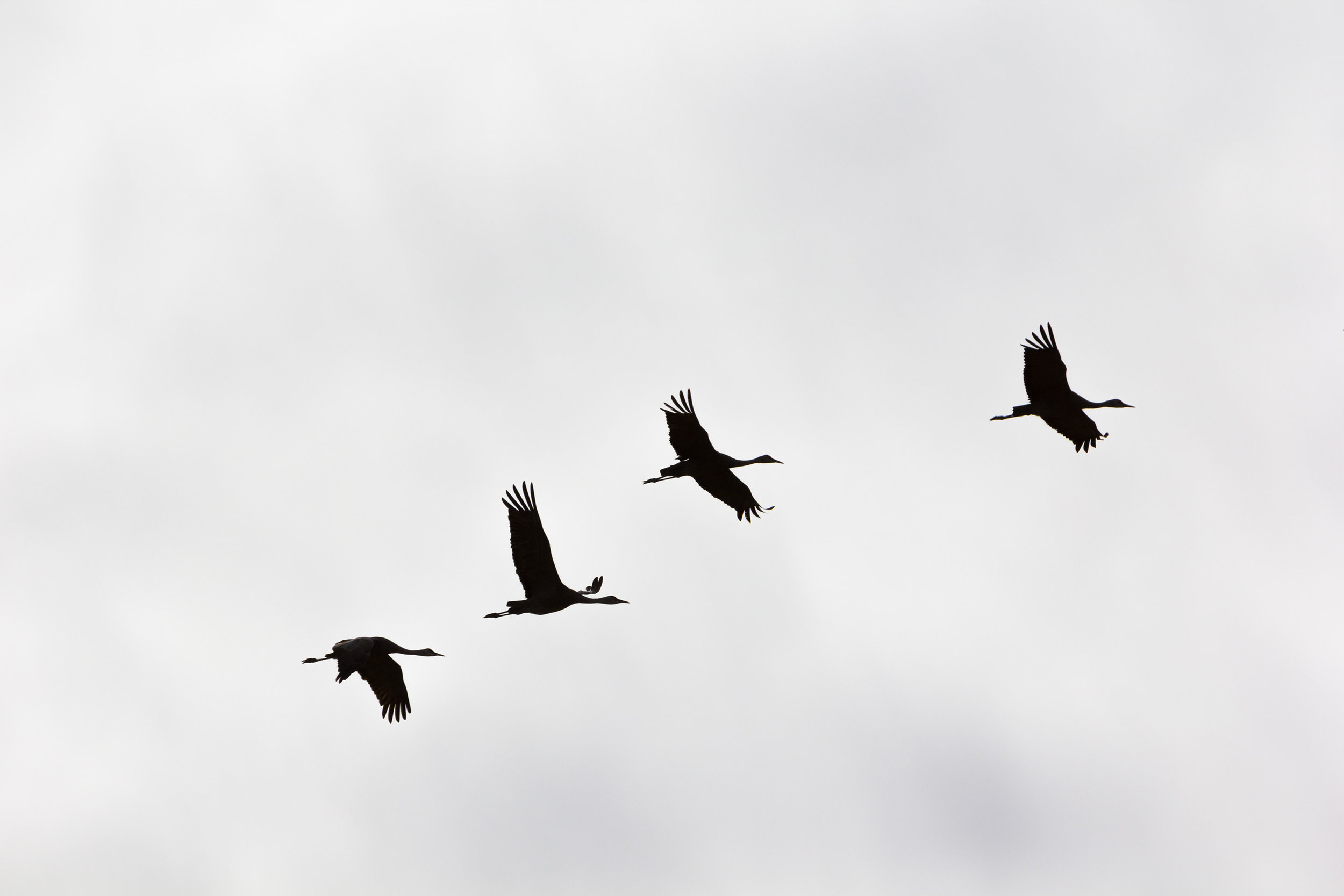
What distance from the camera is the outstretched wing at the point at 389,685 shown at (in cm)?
2780

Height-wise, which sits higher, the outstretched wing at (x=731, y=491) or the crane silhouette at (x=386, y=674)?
the outstretched wing at (x=731, y=491)

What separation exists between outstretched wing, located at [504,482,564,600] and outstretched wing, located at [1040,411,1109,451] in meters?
11.7

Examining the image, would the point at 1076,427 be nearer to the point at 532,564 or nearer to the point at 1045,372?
the point at 1045,372

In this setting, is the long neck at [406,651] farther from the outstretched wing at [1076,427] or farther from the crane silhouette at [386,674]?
the outstretched wing at [1076,427]

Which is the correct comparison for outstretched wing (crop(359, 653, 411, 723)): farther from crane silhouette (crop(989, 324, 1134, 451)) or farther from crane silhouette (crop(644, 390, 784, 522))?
crane silhouette (crop(989, 324, 1134, 451))

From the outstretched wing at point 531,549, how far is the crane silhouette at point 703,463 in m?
2.63

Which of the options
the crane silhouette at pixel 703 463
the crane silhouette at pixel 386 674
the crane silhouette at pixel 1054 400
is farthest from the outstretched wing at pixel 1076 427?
the crane silhouette at pixel 386 674

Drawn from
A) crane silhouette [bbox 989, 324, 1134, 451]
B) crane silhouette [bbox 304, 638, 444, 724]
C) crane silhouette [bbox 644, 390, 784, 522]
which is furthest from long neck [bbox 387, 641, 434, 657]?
crane silhouette [bbox 989, 324, 1134, 451]

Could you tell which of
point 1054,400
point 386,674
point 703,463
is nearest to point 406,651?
point 386,674

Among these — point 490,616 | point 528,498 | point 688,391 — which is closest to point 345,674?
point 490,616

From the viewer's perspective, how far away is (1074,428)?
2873cm

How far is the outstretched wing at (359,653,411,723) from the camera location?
27.8m

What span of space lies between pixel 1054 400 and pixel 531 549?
12242 mm

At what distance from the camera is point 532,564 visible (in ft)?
84.9
